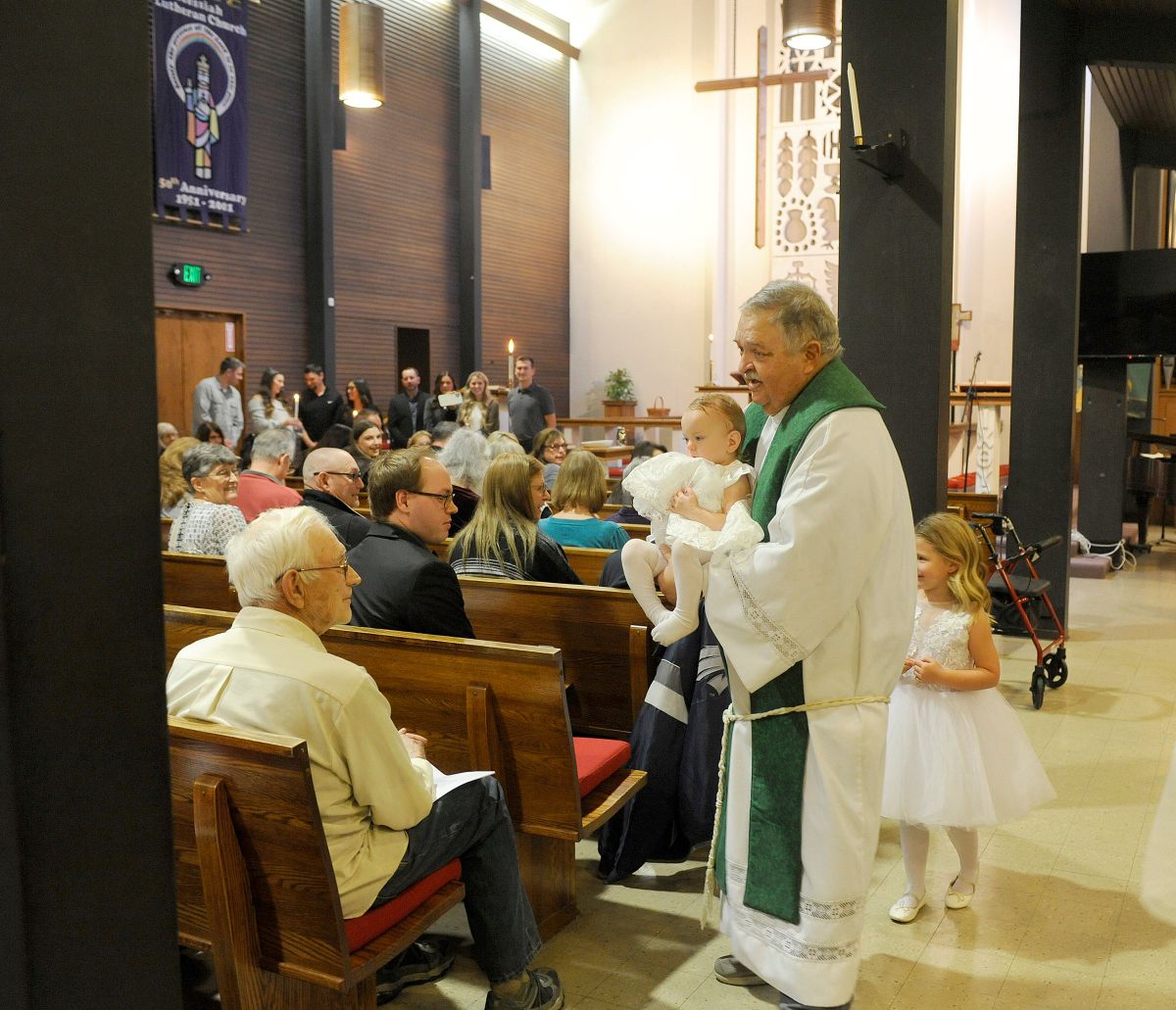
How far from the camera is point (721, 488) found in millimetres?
2785

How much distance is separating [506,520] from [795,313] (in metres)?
1.63

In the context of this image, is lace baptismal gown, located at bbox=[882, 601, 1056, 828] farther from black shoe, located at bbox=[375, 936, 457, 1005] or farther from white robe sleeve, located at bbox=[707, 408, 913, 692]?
black shoe, located at bbox=[375, 936, 457, 1005]

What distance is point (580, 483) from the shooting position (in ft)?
14.6

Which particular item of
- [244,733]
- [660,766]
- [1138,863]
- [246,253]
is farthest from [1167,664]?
[246,253]

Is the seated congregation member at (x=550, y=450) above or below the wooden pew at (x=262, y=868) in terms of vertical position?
above

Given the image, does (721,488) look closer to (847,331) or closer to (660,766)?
(660,766)

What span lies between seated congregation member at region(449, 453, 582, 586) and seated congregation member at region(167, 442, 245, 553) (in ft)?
4.45

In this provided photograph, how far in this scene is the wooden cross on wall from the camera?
14.8 meters

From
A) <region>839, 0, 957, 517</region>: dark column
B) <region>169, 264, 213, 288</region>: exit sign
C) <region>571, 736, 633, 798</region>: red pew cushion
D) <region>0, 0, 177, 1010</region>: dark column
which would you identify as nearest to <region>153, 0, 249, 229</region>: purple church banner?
<region>169, 264, 213, 288</region>: exit sign

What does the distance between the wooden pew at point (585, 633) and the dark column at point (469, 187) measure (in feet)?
36.6

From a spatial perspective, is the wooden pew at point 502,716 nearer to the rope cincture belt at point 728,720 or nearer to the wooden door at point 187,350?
the rope cincture belt at point 728,720

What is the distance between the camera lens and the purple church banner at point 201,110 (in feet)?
33.9

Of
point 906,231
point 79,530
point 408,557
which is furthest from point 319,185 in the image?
point 79,530

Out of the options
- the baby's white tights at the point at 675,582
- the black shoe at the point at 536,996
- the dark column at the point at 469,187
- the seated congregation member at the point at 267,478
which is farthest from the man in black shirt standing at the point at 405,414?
the black shoe at the point at 536,996
